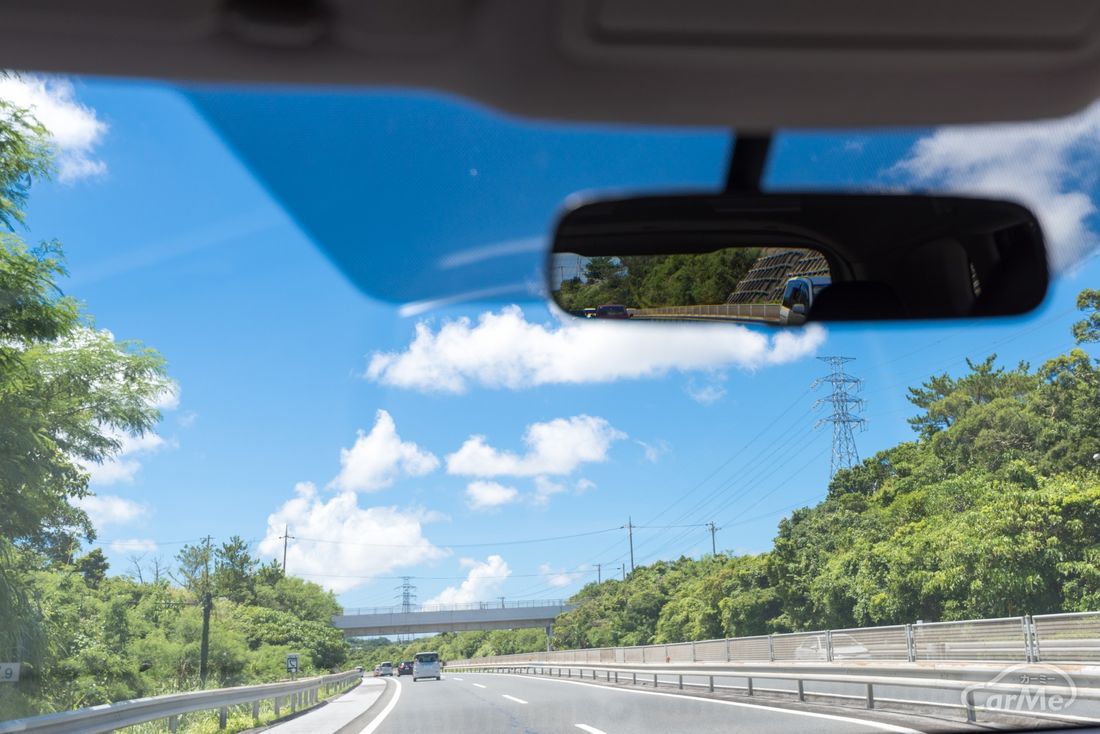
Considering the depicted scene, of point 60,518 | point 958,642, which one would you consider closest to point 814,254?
point 958,642

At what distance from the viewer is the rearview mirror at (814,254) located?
9.01ft

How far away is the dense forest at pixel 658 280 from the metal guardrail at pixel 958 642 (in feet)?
21.5

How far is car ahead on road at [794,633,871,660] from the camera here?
12.8 m

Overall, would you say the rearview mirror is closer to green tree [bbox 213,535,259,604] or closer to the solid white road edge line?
the solid white road edge line

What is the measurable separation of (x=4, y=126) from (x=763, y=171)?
57.1 feet

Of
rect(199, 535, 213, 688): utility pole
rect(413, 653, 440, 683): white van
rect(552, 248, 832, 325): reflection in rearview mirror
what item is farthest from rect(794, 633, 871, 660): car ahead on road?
rect(413, 653, 440, 683): white van

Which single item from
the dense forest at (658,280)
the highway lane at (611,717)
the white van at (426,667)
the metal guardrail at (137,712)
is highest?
the dense forest at (658,280)

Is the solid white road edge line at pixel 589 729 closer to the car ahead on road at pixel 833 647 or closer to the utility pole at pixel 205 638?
the car ahead on road at pixel 833 647

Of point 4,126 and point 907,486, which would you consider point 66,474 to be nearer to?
point 4,126

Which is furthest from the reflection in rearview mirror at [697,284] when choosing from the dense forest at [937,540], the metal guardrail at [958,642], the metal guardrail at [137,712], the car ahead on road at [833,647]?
the dense forest at [937,540]

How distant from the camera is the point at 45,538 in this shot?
1980 cm

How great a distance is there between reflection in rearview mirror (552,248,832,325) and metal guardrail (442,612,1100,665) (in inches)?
254

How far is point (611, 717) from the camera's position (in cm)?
1296

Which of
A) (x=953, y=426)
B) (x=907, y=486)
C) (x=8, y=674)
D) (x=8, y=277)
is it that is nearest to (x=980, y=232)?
(x=8, y=674)
